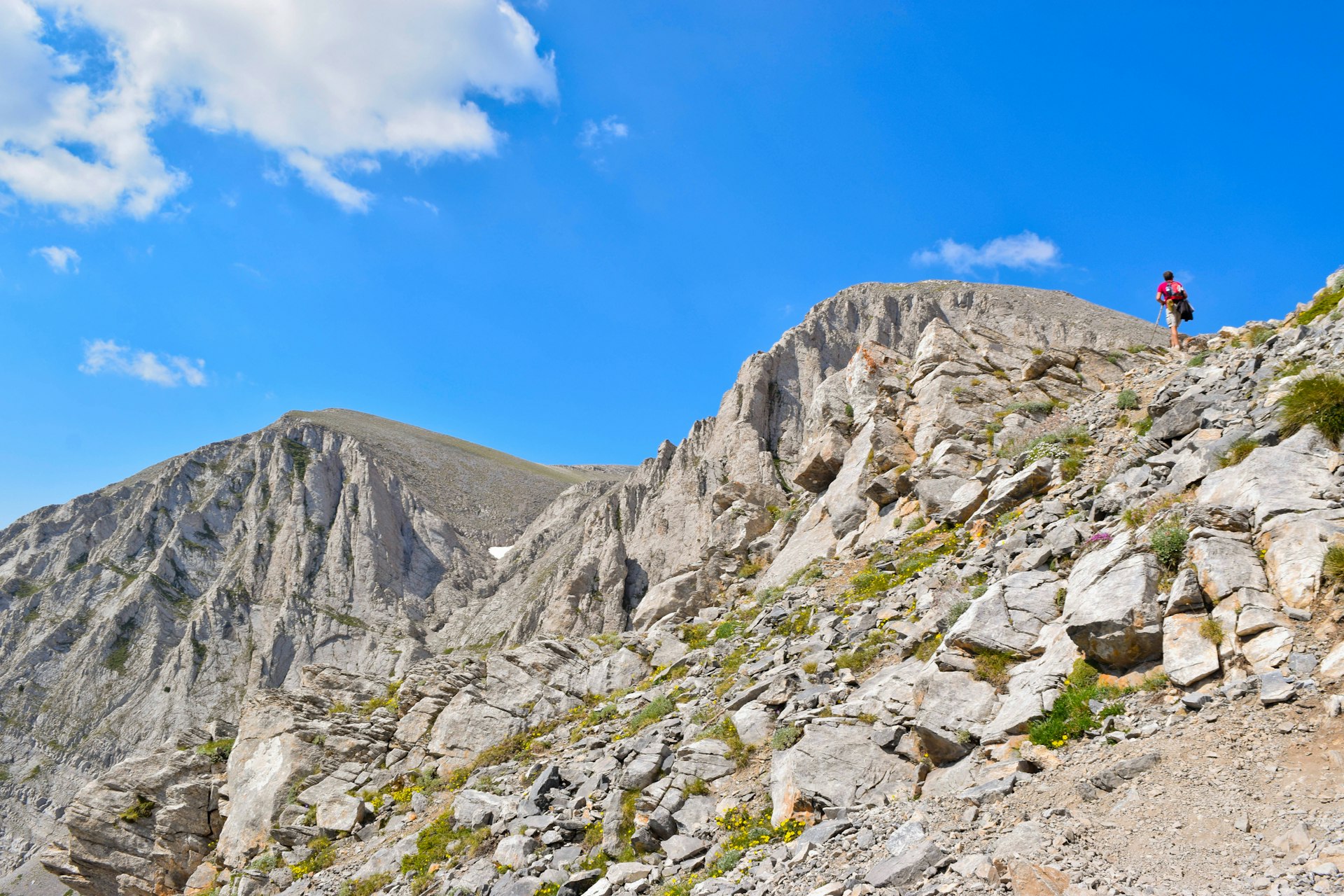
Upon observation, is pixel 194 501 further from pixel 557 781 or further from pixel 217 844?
pixel 557 781

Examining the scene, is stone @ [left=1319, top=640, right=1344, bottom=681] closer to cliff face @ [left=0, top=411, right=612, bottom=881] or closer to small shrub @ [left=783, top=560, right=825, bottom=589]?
small shrub @ [left=783, top=560, right=825, bottom=589]

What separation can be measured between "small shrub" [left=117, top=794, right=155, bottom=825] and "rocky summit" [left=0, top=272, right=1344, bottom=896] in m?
0.08

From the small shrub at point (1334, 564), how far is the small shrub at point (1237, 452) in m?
2.82

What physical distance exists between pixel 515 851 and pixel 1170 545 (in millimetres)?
10175

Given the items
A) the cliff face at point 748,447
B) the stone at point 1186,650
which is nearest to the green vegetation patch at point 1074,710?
the stone at point 1186,650

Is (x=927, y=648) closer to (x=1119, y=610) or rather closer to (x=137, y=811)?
(x=1119, y=610)

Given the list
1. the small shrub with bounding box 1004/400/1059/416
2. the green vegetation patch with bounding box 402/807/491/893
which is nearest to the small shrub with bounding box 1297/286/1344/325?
the small shrub with bounding box 1004/400/1059/416

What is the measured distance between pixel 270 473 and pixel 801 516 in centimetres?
11052

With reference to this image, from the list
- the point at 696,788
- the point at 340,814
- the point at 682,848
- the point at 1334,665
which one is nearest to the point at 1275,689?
the point at 1334,665

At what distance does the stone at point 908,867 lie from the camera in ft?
23.3

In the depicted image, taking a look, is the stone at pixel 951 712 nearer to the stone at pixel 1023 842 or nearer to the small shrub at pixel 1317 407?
the stone at pixel 1023 842

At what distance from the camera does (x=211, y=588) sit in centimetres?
9844

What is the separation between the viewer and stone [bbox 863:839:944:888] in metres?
7.09

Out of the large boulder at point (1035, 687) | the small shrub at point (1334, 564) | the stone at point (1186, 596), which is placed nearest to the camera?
the small shrub at point (1334, 564)
